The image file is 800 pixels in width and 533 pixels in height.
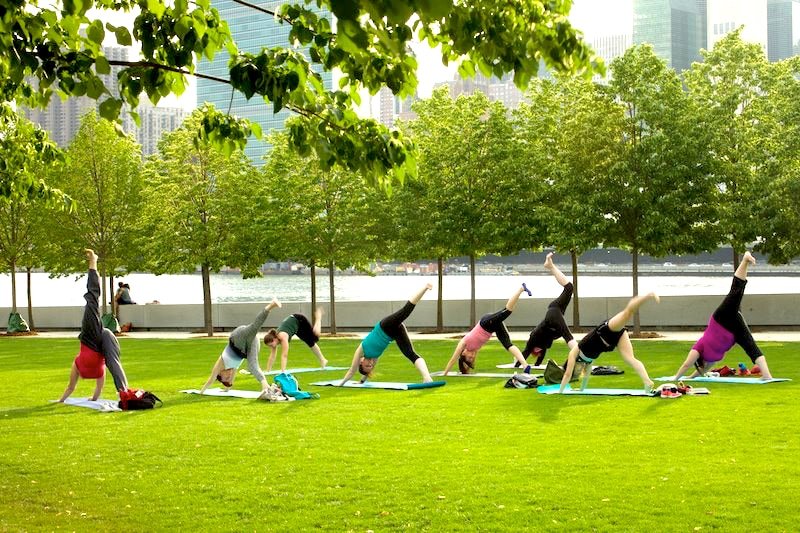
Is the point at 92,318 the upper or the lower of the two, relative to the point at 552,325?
upper

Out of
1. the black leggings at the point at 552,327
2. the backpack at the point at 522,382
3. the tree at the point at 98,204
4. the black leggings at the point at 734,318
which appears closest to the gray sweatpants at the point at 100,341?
the backpack at the point at 522,382

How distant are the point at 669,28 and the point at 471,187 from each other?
96.1 metres

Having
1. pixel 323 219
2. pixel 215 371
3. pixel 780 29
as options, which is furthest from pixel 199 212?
pixel 780 29

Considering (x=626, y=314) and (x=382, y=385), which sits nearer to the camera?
(x=626, y=314)

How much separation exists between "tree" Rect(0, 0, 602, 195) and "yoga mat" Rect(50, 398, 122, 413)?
774 centimetres

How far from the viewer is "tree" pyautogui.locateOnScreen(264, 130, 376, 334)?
4041 cm

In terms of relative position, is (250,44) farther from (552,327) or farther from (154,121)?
(552,327)

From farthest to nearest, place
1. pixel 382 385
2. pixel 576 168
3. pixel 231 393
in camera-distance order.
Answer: pixel 576 168, pixel 382 385, pixel 231 393

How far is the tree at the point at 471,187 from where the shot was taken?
38.1 m

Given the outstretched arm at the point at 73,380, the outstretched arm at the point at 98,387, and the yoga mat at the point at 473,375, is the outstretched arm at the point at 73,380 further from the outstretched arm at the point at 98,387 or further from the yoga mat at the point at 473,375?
the yoga mat at the point at 473,375

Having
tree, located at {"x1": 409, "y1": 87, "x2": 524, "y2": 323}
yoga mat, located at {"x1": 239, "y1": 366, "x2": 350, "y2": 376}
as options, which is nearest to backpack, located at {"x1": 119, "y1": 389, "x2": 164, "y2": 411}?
yoga mat, located at {"x1": 239, "y1": 366, "x2": 350, "y2": 376}

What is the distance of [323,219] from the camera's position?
4066 centimetres

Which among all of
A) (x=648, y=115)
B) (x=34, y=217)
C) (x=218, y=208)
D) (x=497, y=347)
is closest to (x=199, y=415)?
(x=497, y=347)

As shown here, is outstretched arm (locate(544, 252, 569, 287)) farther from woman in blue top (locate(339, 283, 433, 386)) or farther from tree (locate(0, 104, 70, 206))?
tree (locate(0, 104, 70, 206))
